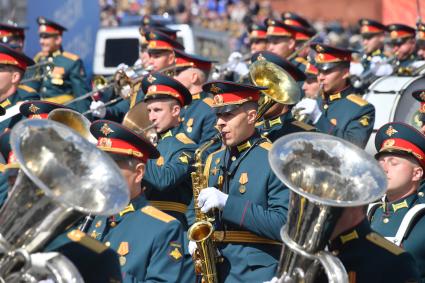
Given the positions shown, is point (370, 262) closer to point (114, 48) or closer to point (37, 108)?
point (37, 108)

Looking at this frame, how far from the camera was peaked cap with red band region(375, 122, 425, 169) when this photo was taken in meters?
7.28

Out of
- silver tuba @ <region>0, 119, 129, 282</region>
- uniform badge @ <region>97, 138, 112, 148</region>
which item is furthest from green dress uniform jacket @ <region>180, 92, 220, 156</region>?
silver tuba @ <region>0, 119, 129, 282</region>

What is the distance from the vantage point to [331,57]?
10.6 metres

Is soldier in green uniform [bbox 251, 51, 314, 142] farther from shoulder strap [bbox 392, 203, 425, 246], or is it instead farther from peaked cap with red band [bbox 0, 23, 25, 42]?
peaked cap with red band [bbox 0, 23, 25, 42]

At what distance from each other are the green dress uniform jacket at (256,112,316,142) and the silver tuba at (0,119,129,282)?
370 centimetres

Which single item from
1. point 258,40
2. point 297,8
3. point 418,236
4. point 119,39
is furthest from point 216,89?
point 297,8

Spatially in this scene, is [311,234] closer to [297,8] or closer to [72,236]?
[72,236]

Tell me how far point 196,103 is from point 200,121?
310 millimetres

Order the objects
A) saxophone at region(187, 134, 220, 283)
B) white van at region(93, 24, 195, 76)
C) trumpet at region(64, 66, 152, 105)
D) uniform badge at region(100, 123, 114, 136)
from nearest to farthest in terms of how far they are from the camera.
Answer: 1. uniform badge at region(100, 123, 114, 136)
2. saxophone at region(187, 134, 220, 283)
3. trumpet at region(64, 66, 152, 105)
4. white van at region(93, 24, 195, 76)

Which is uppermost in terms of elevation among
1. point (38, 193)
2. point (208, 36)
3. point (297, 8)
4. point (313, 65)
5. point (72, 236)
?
point (38, 193)

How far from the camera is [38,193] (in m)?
5.16

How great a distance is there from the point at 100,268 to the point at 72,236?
226mm

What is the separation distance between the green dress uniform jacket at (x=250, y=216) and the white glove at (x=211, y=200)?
4cm

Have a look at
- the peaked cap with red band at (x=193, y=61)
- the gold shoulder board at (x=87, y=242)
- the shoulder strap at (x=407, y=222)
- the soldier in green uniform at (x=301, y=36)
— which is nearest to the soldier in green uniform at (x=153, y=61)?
the peaked cap with red band at (x=193, y=61)
